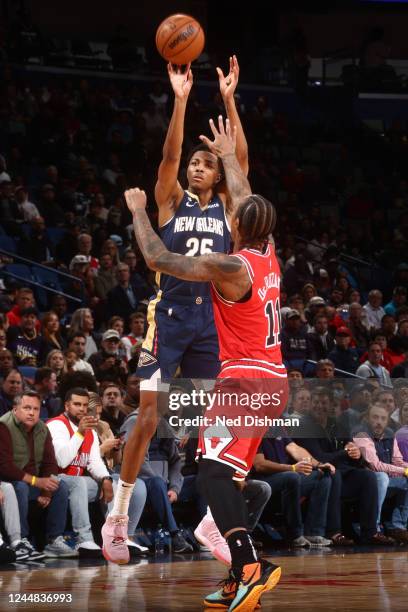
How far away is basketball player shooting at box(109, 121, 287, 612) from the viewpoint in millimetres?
5059

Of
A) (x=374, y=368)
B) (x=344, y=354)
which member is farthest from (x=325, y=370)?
→ (x=344, y=354)

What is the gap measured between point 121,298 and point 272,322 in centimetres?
786

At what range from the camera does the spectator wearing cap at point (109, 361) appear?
10.8 metres

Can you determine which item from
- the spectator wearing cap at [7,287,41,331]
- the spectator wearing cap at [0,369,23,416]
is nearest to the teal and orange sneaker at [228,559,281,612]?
the spectator wearing cap at [0,369,23,416]

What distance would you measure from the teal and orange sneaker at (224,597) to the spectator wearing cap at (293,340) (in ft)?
24.7

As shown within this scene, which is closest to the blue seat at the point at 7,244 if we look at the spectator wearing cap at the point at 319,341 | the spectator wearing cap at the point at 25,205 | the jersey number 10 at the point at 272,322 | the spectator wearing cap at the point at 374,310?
the spectator wearing cap at the point at 25,205

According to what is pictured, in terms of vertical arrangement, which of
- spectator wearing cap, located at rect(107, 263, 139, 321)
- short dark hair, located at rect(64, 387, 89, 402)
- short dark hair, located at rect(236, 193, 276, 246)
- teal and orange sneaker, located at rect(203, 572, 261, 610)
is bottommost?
teal and orange sneaker, located at rect(203, 572, 261, 610)

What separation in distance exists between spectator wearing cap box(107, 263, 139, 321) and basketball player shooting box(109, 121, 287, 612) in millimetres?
7701

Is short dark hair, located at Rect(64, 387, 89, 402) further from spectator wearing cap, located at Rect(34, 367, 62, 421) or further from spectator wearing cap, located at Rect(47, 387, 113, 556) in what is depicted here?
spectator wearing cap, located at Rect(34, 367, 62, 421)

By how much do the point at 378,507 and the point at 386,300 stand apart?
26.3ft

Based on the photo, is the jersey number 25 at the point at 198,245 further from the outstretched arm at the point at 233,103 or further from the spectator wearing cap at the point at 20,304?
the spectator wearing cap at the point at 20,304

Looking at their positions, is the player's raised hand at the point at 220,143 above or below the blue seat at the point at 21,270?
below

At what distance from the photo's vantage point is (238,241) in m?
5.41

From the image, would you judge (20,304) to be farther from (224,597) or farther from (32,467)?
(224,597)
